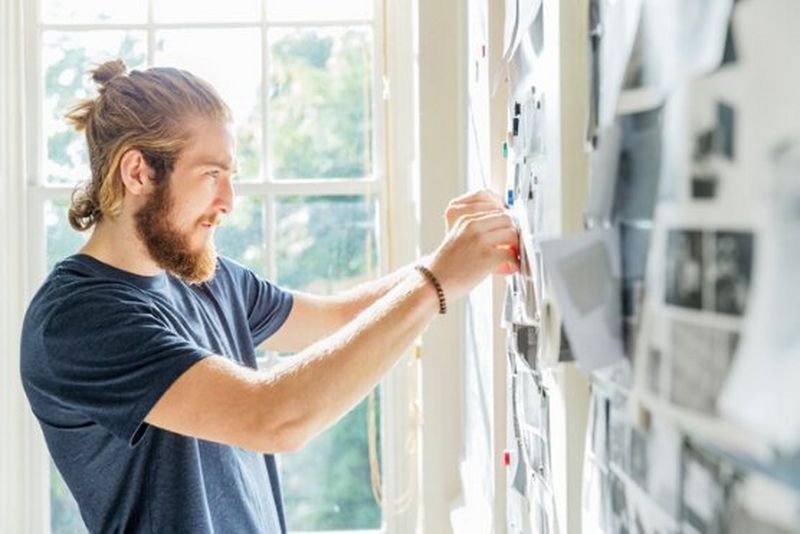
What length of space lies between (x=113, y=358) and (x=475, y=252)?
0.50 m

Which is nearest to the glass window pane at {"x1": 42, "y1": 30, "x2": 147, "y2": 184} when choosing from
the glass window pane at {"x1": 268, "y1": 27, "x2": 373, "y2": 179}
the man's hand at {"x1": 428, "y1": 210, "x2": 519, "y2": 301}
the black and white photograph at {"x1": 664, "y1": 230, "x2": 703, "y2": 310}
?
the glass window pane at {"x1": 268, "y1": 27, "x2": 373, "y2": 179}

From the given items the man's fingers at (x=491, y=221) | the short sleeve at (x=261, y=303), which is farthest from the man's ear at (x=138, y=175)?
the man's fingers at (x=491, y=221)

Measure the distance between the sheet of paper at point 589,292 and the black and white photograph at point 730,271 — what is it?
13cm

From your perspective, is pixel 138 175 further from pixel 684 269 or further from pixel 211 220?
pixel 684 269

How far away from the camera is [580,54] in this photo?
1.84ft

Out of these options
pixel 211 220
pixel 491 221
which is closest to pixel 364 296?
pixel 211 220

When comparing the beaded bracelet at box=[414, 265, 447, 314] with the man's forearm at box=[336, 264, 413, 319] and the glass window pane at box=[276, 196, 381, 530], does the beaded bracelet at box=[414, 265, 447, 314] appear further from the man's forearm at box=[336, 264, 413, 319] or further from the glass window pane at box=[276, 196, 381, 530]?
the glass window pane at box=[276, 196, 381, 530]

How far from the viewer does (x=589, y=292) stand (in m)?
0.47

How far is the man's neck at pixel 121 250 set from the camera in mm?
1315

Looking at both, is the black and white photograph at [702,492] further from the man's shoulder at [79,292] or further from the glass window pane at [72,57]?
the glass window pane at [72,57]

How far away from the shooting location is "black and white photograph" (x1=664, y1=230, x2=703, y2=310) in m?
0.32

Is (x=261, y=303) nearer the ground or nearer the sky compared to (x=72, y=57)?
nearer the ground

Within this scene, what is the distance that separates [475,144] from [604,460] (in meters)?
0.93

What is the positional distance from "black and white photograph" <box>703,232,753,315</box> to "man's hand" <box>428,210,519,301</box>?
621 mm
